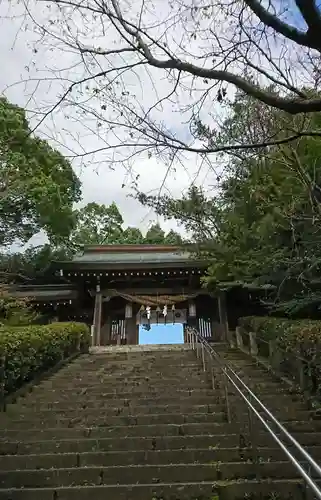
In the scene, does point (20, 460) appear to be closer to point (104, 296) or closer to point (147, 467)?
point (147, 467)

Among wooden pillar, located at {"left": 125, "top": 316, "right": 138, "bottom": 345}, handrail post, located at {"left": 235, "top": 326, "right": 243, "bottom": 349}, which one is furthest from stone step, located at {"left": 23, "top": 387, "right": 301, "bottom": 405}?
wooden pillar, located at {"left": 125, "top": 316, "right": 138, "bottom": 345}

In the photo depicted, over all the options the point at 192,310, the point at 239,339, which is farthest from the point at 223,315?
the point at 239,339

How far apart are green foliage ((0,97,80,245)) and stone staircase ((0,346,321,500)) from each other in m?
8.94

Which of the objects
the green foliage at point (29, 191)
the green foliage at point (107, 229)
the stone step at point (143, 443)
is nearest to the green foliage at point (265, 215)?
the stone step at point (143, 443)

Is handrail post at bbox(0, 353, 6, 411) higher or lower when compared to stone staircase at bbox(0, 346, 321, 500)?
higher

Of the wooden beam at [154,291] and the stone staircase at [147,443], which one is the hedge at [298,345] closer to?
the stone staircase at [147,443]

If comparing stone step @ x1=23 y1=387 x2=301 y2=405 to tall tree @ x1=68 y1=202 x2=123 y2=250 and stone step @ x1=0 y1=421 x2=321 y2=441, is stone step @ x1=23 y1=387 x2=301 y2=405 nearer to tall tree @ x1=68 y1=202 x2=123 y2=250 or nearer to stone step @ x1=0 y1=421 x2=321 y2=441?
stone step @ x1=0 y1=421 x2=321 y2=441

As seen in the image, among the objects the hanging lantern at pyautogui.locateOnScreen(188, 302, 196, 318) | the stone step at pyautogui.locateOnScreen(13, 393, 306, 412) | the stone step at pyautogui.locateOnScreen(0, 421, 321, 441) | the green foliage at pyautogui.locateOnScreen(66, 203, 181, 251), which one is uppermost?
the green foliage at pyautogui.locateOnScreen(66, 203, 181, 251)

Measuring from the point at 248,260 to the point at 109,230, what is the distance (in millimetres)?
24937

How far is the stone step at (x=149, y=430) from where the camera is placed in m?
4.96

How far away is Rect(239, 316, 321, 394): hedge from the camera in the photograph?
581cm

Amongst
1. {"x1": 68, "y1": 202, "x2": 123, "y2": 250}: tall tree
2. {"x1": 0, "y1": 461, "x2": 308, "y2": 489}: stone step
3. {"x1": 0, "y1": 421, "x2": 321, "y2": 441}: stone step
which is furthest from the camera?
{"x1": 68, "y1": 202, "x2": 123, "y2": 250}: tall tree

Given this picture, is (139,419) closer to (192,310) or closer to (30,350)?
(30,350)

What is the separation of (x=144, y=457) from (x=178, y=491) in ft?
2.62
